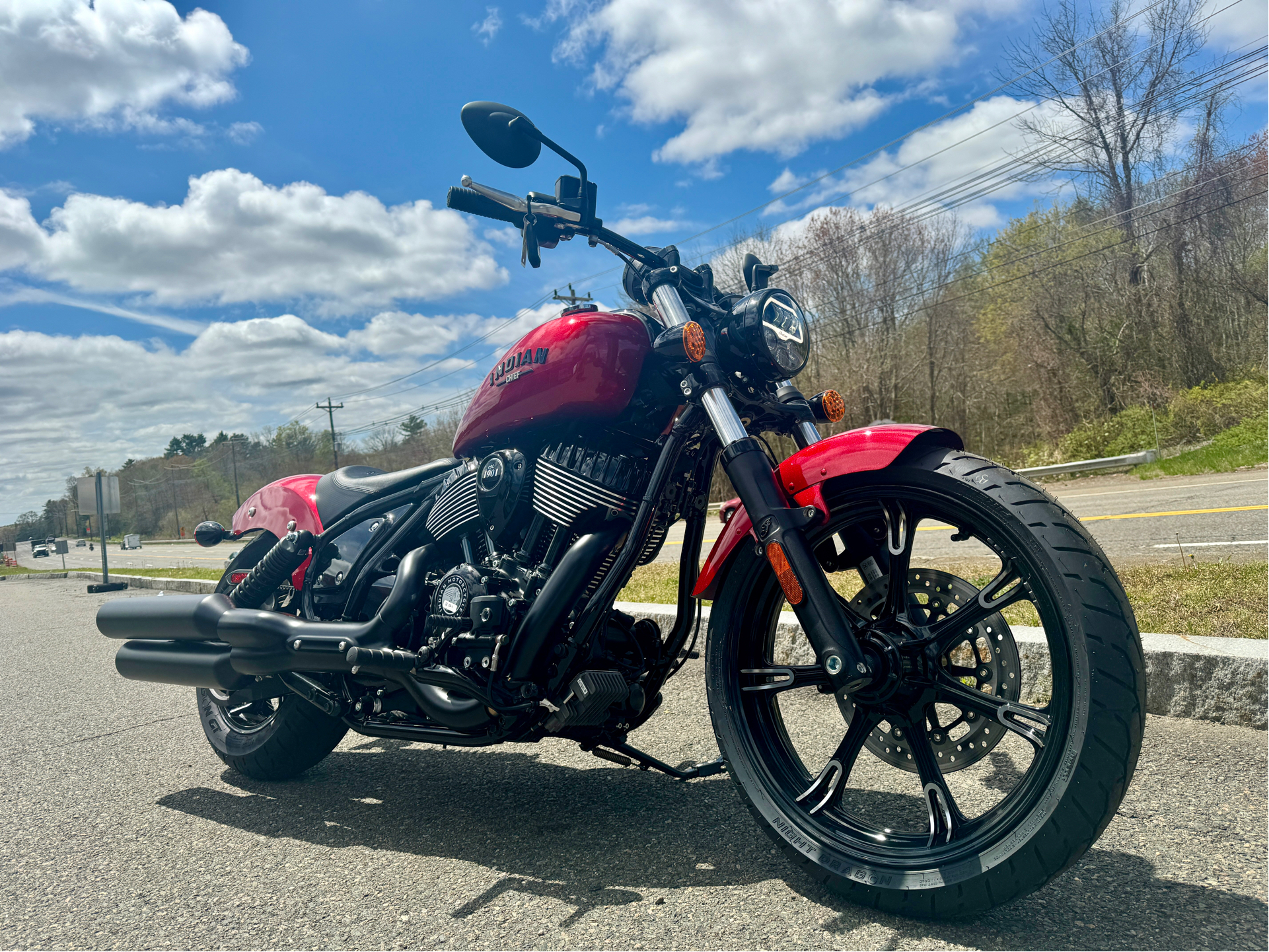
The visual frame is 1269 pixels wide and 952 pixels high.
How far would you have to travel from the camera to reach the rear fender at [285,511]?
131 inches

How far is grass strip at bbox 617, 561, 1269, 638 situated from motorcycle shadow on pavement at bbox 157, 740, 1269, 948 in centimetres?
99

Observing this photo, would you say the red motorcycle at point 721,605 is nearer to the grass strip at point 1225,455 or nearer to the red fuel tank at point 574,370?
the red fuel tank at point 574,370

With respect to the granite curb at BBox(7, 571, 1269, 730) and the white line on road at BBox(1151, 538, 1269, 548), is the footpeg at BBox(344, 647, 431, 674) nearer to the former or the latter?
the granite curb at BBox(7, 571, 1269, 730)

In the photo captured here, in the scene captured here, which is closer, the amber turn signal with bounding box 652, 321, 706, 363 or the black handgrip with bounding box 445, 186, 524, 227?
the amber turn signal with bounding box 652, 321, 706, 363

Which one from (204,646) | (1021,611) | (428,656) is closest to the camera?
(428,656)

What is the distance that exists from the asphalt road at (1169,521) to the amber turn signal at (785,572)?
329 cm

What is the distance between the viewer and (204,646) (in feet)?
10.2

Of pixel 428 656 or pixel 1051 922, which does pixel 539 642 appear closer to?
pixel 428 656

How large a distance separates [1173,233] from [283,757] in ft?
86.3

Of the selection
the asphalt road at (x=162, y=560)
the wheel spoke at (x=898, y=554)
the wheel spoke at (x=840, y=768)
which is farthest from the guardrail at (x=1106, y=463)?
the wheel spoke at (x=840, y=768)

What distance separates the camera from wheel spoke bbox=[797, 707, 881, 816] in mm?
2082

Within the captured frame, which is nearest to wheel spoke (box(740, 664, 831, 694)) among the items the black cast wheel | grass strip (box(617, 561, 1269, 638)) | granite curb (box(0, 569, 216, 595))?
grass strip (box(617, 561, 1269, 638))

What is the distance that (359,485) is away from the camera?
3.27m

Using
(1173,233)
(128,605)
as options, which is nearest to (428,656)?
(128,605)
